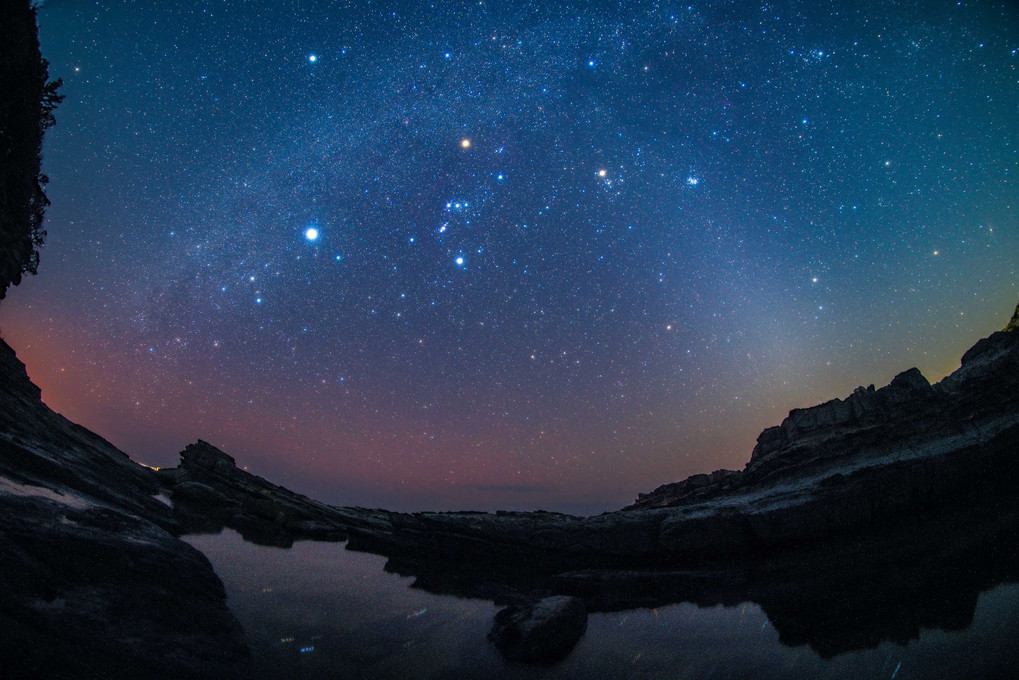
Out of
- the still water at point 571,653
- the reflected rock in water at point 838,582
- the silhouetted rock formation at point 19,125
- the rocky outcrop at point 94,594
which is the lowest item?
the reflected rock in water at point 838,582

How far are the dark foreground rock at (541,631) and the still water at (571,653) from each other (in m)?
0.29

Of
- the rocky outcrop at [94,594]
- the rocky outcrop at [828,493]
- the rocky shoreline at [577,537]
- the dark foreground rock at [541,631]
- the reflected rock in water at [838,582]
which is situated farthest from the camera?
the rocky outcrop at [828,493]

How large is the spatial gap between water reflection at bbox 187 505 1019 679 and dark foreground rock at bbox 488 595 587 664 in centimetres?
30

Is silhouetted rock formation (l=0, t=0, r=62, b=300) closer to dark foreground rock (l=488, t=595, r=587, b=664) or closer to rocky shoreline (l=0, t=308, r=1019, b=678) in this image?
rocky shoreline (l=0, t=308, r=1019, b=678)

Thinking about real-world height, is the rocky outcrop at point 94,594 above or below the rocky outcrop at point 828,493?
above

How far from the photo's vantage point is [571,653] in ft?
27.6

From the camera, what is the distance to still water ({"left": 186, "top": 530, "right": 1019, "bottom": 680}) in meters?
7.03

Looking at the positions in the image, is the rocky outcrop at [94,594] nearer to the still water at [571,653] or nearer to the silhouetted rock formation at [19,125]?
the still water at [571,653]

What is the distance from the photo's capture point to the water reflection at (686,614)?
→ 734cm

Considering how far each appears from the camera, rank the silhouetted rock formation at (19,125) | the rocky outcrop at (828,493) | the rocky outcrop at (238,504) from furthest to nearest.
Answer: the rocky outcrop at (238,504) → the rocky outcrop at (828,493) → the silhouetted rock formation at (19,125)

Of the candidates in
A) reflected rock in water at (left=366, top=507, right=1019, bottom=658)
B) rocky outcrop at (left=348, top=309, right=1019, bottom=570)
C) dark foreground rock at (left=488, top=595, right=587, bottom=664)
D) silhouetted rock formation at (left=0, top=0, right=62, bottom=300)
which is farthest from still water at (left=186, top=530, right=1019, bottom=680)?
silhouetted rock formation at (left=0, top=0, right=62, bottom=300)

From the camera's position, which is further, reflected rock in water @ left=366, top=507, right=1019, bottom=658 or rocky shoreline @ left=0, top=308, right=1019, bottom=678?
reflected rock in water @ left=366, top=507, right=1019, bottom=658

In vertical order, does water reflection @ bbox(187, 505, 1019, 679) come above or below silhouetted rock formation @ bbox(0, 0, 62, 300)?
below

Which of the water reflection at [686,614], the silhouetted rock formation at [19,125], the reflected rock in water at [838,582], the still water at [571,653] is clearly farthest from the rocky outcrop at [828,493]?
the silhouetted rock formation at [19,125]
